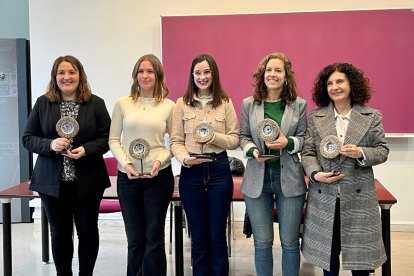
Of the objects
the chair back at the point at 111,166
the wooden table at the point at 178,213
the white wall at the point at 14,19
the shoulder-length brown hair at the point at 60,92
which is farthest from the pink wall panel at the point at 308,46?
the shoulder-length brown hair at the point at 60,92

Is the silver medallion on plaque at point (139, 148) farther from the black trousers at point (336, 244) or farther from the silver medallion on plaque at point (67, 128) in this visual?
the black trousers at point (336, 244)

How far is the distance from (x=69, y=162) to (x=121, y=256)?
158 centimetres

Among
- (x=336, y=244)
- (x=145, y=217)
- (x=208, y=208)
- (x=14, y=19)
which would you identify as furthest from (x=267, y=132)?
(x=14, y=19)

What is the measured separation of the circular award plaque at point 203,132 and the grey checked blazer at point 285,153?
238mm

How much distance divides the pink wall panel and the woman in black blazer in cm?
203

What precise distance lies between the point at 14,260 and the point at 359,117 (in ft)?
10.6

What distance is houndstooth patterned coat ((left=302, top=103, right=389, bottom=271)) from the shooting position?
2.18m

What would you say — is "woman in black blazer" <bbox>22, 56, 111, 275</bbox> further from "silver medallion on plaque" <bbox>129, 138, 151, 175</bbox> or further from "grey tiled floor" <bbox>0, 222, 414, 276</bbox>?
"grey tiled floor" <bbox>0, 222, 414, 276</bbox>

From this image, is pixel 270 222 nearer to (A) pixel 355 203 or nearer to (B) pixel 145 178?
(A) pixel 355 203

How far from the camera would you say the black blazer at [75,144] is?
246 cm

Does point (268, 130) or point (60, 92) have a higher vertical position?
point (60, 92)

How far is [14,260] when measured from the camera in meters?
3.68

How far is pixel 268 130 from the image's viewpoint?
2246 millimetres

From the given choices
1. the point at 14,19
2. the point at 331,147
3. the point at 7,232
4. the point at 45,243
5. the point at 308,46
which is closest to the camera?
the point at 331,147
